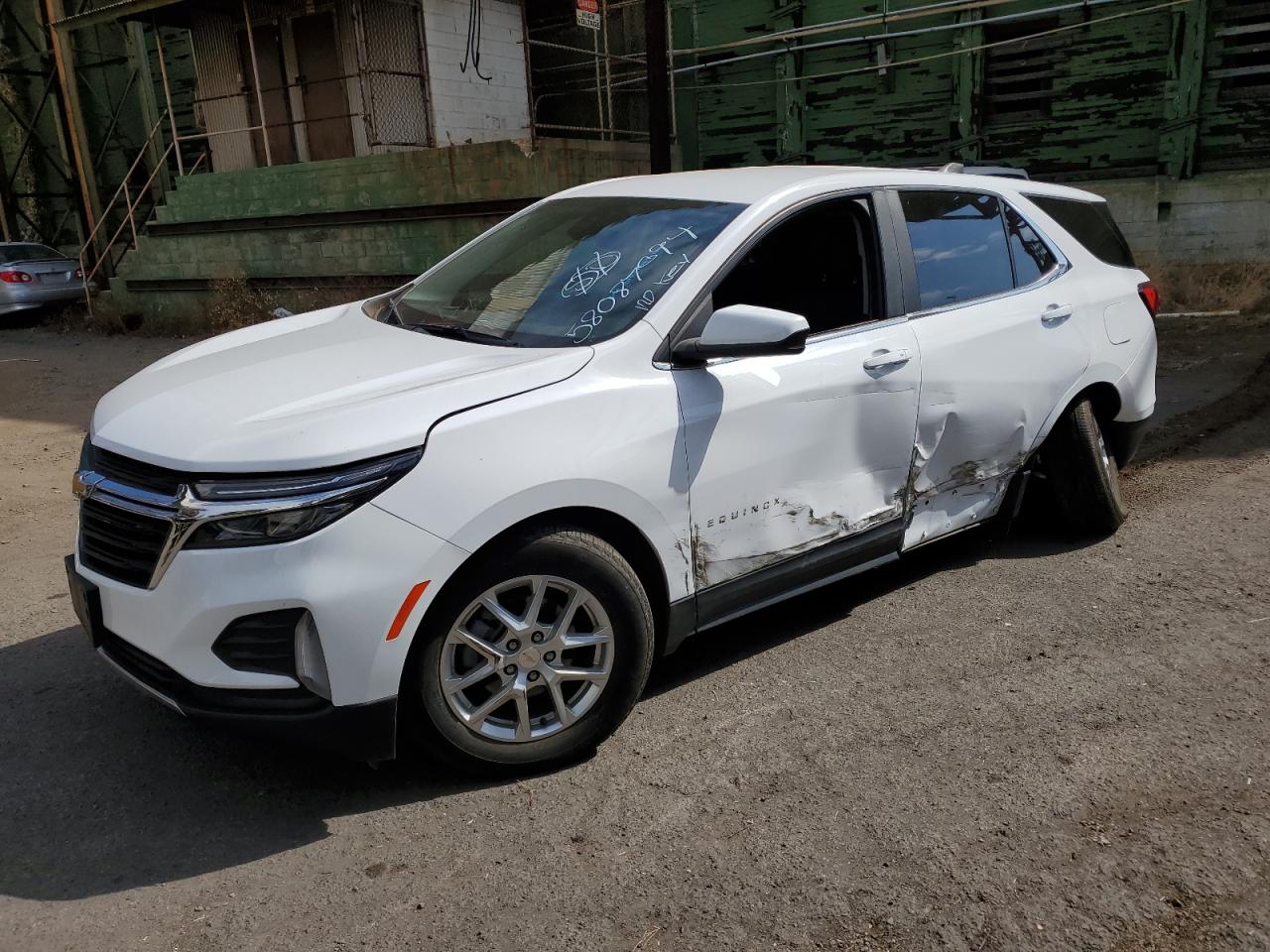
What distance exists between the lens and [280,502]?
264 centimetres

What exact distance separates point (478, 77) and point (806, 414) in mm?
15075

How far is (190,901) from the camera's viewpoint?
8.65ft

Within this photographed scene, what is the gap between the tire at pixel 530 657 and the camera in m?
2.87

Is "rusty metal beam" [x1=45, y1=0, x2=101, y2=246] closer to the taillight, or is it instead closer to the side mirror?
the taillight

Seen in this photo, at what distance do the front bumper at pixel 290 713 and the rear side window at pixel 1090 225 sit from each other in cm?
379

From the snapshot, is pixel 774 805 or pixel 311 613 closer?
pixel 311 613

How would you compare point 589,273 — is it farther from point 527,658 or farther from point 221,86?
point 221,86

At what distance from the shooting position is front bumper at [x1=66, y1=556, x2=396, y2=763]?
2713mm

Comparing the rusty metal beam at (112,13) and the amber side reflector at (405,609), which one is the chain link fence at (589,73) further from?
the amber side reflector at (405,609)

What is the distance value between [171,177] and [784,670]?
1986 centimetres

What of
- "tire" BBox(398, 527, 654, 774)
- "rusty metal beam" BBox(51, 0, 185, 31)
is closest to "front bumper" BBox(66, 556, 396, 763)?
"tire" BBox(398, 527, 654, 774)

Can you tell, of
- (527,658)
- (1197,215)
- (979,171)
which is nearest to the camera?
(527,658)

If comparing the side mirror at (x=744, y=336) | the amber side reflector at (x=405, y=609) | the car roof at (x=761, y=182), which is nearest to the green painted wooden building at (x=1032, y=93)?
the car roof at (x=761, y=182)

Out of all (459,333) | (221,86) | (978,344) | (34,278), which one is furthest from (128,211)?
(978,344)
